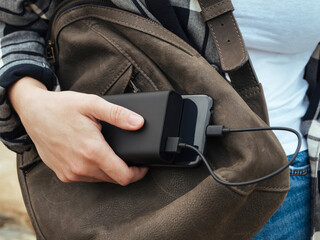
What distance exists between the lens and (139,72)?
703mm

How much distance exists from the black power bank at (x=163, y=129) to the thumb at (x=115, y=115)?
0.05 ft

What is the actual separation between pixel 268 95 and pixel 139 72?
266 mm

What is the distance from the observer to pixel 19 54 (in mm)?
763

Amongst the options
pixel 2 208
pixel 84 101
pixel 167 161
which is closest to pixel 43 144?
pixel 84 101

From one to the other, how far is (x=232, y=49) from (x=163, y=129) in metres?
0.19

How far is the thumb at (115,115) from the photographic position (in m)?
0.62

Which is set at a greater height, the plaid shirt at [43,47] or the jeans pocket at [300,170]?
the plaid shirt at [43,47]

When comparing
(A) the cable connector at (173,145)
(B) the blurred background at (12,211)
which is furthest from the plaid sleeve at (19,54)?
(A) the cable connector at (173,145)

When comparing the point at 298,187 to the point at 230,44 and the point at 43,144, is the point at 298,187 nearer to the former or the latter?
the point at 230,44

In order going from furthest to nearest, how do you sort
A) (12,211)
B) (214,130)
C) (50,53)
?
(12,211) < (50,53) < (214,130)

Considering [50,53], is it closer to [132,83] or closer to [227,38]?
[132,83]

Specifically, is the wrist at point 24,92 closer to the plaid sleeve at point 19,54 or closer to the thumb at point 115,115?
the plaid sleeve at point 19,54

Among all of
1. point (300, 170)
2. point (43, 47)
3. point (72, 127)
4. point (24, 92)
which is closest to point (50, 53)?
point (43, 47)

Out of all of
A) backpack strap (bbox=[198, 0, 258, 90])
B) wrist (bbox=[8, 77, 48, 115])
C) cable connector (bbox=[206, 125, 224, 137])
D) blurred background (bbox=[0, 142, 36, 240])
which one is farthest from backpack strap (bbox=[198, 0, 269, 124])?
blurred background (bbox=[0, 142, 36, 240])
